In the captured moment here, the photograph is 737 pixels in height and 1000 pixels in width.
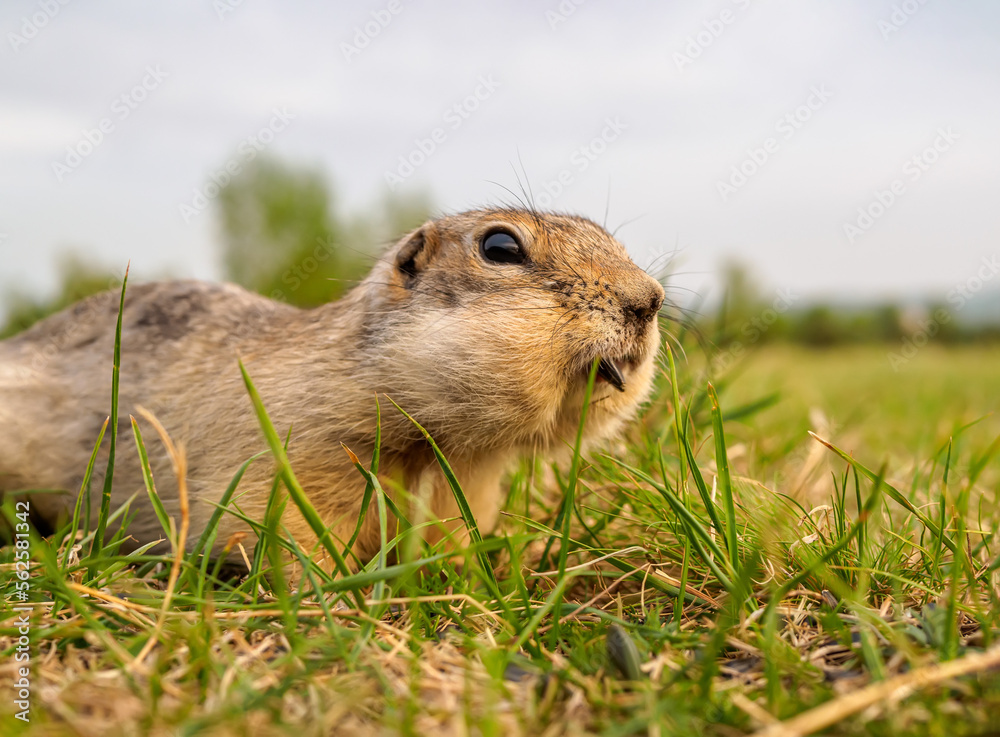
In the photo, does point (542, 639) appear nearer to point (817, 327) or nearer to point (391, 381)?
point (391, 381)

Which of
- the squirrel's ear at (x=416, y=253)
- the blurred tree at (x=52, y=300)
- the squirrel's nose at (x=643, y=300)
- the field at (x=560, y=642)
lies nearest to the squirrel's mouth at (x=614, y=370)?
the squirrel's nose at (x=643, y=300)

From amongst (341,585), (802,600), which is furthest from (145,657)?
(802,600)

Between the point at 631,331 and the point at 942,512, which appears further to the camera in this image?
the point at 631,331

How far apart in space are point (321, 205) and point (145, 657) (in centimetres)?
3479

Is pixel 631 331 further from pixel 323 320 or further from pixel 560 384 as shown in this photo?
pixel 323 320

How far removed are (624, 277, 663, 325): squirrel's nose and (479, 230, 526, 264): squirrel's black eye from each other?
562 mm

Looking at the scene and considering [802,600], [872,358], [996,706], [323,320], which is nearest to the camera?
[996,706]

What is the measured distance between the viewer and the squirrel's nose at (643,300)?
3156mm

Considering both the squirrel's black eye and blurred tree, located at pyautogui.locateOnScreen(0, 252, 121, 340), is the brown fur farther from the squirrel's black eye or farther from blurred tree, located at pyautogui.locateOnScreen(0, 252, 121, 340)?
blurred tree, located at pyautogui.locateOnScreen(0, 252, 121, 340)

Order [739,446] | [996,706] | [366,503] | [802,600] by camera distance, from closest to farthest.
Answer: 1. [996,706]
2. [802,600]
3. [366,503]
4. [739,446]

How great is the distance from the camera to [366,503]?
2678 mm

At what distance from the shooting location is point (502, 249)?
3.43 m

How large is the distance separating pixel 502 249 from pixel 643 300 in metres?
0.72

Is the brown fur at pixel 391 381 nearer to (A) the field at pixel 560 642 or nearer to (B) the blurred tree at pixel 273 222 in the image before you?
(A) the field at pixel 560 642
